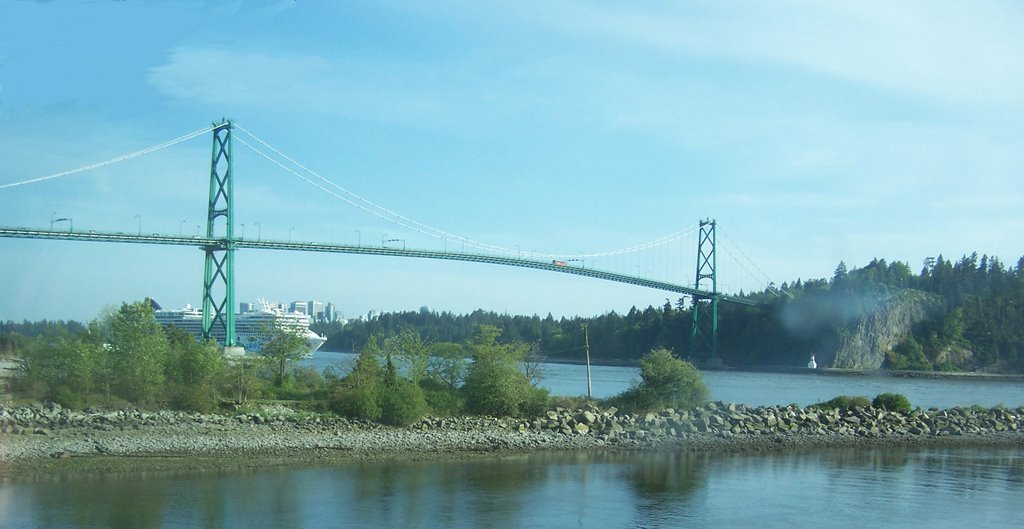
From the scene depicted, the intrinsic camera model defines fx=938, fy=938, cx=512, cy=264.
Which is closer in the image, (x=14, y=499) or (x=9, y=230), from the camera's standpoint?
(x=14, y=499)

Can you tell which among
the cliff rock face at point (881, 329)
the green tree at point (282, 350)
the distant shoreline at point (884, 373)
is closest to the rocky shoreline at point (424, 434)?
the green tree at point (282, 350)

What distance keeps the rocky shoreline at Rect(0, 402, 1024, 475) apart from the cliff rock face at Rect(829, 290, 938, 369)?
36.9 meters

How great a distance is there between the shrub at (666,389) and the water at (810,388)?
15.8 feet

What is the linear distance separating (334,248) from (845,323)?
38.6 m

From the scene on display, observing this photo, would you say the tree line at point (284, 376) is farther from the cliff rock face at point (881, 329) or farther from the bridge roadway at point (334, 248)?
the cliff rock face at point (881, 329)

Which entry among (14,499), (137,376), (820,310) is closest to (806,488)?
(14,499)

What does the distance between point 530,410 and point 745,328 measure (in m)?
46.3

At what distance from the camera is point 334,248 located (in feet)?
129

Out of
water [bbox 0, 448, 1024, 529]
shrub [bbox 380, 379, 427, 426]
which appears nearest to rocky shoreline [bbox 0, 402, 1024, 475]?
shrub [bbox 380, 379, 427, 426]

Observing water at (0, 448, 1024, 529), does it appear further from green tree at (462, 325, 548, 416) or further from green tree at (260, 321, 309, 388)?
green tree at (260, 321, 309, 388)

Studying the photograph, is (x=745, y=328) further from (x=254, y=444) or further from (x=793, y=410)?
(x=254, y=444)

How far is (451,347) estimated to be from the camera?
24.3 m

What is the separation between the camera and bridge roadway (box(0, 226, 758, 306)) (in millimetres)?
27295

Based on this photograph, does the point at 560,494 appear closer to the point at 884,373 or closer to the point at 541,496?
the point at 541,496
